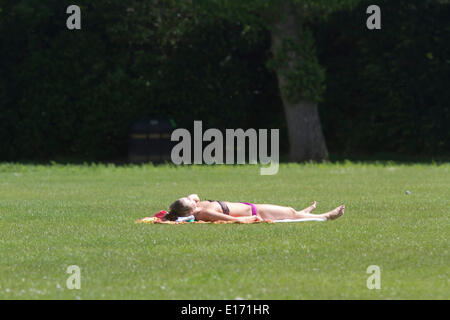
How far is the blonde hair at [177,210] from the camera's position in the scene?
11.1 metres

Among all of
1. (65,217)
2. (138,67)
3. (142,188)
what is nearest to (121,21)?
(138,67)

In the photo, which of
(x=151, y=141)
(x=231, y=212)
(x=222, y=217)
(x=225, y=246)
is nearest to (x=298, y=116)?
(x=151, y=141)

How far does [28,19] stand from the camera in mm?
26625

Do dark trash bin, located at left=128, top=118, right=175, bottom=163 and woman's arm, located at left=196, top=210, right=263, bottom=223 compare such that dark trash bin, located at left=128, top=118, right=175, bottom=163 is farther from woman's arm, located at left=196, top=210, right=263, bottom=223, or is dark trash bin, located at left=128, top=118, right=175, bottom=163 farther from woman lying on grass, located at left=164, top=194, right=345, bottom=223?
woman's arm, located at left=196, top=210, right=263, bottom=223

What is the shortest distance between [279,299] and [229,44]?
21.2m

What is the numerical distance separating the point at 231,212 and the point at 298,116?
14298 millimetres

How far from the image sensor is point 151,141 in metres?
25.7

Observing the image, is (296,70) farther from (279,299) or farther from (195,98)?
(279,299)

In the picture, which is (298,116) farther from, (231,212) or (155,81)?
(231,212)

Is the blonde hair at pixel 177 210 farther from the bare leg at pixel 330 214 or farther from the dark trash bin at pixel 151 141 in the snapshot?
the dark trash bin at pixel 151 141

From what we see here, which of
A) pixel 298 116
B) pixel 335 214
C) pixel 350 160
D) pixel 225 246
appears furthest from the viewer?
pixel 350 160

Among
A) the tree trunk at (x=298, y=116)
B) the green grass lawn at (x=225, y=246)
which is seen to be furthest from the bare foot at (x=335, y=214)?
the tree trunk at (x=298, y=116)

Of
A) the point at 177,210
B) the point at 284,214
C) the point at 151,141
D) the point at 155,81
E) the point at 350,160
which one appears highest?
the point at 155,81
